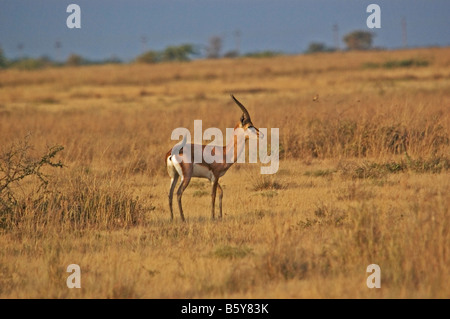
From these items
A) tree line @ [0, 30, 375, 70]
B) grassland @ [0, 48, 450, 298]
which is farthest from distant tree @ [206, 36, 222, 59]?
grassland @ [0, 48, 450, 298]

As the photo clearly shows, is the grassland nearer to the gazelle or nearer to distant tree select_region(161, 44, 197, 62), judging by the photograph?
the gazelle

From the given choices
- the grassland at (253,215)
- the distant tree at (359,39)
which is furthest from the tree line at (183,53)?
the grassland at (253,215)

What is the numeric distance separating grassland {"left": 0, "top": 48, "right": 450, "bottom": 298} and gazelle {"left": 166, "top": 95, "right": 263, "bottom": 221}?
48 cm

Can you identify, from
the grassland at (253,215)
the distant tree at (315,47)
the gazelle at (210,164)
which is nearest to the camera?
the grassland at (253,215)

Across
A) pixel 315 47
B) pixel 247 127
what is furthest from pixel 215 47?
pixel 247 127

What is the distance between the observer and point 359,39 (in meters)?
99.8

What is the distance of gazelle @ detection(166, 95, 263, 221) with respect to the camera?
29.0 feet

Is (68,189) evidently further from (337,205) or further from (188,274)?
(337,205)

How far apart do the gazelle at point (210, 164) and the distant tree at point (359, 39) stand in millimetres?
93463

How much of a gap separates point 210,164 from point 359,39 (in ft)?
312

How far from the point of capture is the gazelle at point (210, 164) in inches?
348

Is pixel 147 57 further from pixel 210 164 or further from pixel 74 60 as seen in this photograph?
pixel 210 164

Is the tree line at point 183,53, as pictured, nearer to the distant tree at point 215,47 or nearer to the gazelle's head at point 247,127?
the distant tree at point 215,47

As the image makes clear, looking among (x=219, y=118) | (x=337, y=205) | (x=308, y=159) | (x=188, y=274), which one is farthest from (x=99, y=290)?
(x=219, y=118)
